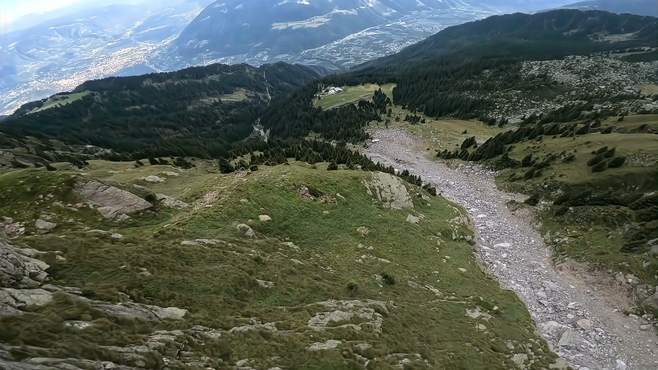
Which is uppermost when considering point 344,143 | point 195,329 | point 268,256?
point 195,329

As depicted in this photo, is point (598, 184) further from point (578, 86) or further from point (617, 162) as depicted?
point (578, 86)

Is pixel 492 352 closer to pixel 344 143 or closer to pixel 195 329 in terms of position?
pixel 195 329

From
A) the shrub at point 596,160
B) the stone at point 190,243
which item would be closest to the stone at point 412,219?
the stone at point 190,243

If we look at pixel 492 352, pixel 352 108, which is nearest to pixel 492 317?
pixel 492 352

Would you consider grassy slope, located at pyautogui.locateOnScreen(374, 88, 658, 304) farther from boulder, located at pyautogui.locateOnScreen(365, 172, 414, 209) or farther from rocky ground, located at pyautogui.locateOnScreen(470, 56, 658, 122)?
rocky ground, located at pyautogui.locateOnScreen(470, 56, 658, 122)

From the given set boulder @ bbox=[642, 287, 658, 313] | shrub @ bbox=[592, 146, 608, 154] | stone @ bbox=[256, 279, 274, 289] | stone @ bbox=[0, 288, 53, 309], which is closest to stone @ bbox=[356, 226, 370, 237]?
stone @ bbox=[256, 279, 274, 289]

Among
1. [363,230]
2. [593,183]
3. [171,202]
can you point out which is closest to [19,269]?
[171,202]

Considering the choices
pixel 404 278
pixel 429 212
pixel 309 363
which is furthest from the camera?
pixel 429 212

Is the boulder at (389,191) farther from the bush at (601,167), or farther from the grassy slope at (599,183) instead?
the bush at (601,167)
